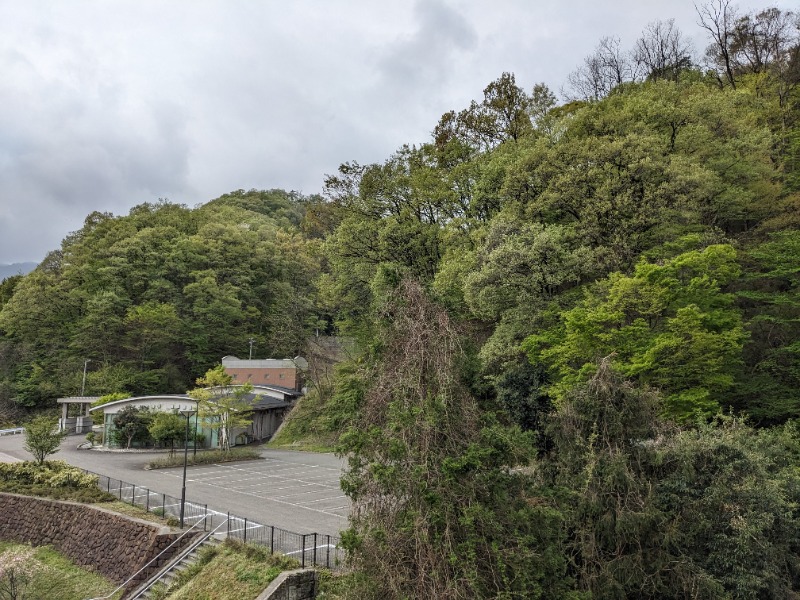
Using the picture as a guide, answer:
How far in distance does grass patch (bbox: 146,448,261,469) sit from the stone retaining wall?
6.80 meters

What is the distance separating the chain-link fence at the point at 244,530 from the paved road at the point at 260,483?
0.72 m

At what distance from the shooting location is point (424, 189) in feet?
100

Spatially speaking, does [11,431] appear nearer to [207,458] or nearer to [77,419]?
[77,419]

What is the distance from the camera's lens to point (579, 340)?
1833 cm

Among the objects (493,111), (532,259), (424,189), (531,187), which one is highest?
(493,111)

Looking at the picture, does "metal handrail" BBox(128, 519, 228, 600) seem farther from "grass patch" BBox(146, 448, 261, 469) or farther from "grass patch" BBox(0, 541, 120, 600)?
"grass patch" BBox(146, 448, 261, 469)

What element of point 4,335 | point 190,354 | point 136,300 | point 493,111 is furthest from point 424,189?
point 4,335

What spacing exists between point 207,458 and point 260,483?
24.8ft

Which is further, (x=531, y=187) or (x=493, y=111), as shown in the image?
(x=493, y=111)

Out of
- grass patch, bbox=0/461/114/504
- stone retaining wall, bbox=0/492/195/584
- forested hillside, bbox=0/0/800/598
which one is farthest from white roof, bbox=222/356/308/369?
stone retaining wall, bbox=0/492/195/584

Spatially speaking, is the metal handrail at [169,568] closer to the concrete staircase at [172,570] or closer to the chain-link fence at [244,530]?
the concrete staircase at [172,570]

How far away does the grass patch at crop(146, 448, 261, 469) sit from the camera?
2820 cm

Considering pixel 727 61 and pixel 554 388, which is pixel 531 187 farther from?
→ pixel 727 61

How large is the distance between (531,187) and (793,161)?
503 inches
